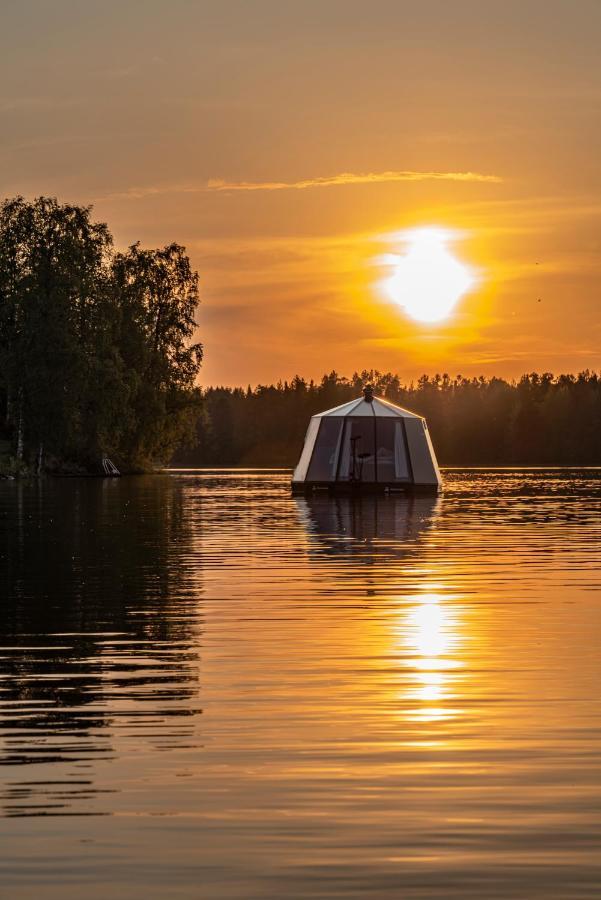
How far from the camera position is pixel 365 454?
5806 centimetres

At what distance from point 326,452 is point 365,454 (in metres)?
1.50

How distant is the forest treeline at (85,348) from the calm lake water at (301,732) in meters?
60.3

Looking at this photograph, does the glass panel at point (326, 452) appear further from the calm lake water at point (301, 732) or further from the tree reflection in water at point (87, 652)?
the calm lake water at point (301, 732)

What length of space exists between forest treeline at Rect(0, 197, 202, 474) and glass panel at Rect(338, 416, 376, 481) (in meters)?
26.4

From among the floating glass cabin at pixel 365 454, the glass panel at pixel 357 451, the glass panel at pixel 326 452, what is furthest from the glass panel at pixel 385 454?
the glass panel at pixel 326 452

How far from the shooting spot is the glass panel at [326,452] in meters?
57.4

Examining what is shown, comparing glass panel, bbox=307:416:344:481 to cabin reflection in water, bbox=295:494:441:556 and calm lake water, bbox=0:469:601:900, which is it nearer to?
cabin reflection in water, bbox=295:494:441:556

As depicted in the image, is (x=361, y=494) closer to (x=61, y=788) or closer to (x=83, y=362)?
(x=83, y=362)

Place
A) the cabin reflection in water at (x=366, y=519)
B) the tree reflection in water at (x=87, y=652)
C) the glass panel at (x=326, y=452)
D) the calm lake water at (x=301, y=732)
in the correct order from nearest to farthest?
the calm lake water at (x=301, y=732)
the tree reflection in water at (x=87, y=652)
the cabin reflection in water at (x=366, y=519)
the glass panel at (x=326, y=452)

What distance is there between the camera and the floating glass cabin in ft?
186

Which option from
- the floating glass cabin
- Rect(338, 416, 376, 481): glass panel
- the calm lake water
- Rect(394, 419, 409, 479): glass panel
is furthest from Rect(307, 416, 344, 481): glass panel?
the calm lake water

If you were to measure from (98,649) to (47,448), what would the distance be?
239 feet

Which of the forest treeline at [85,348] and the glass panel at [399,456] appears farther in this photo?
the forest treeline at [85,348]

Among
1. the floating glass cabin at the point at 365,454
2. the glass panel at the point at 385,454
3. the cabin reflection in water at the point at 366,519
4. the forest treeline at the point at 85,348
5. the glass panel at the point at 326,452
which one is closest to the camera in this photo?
the cabin reflection in water at the point at 366,519
